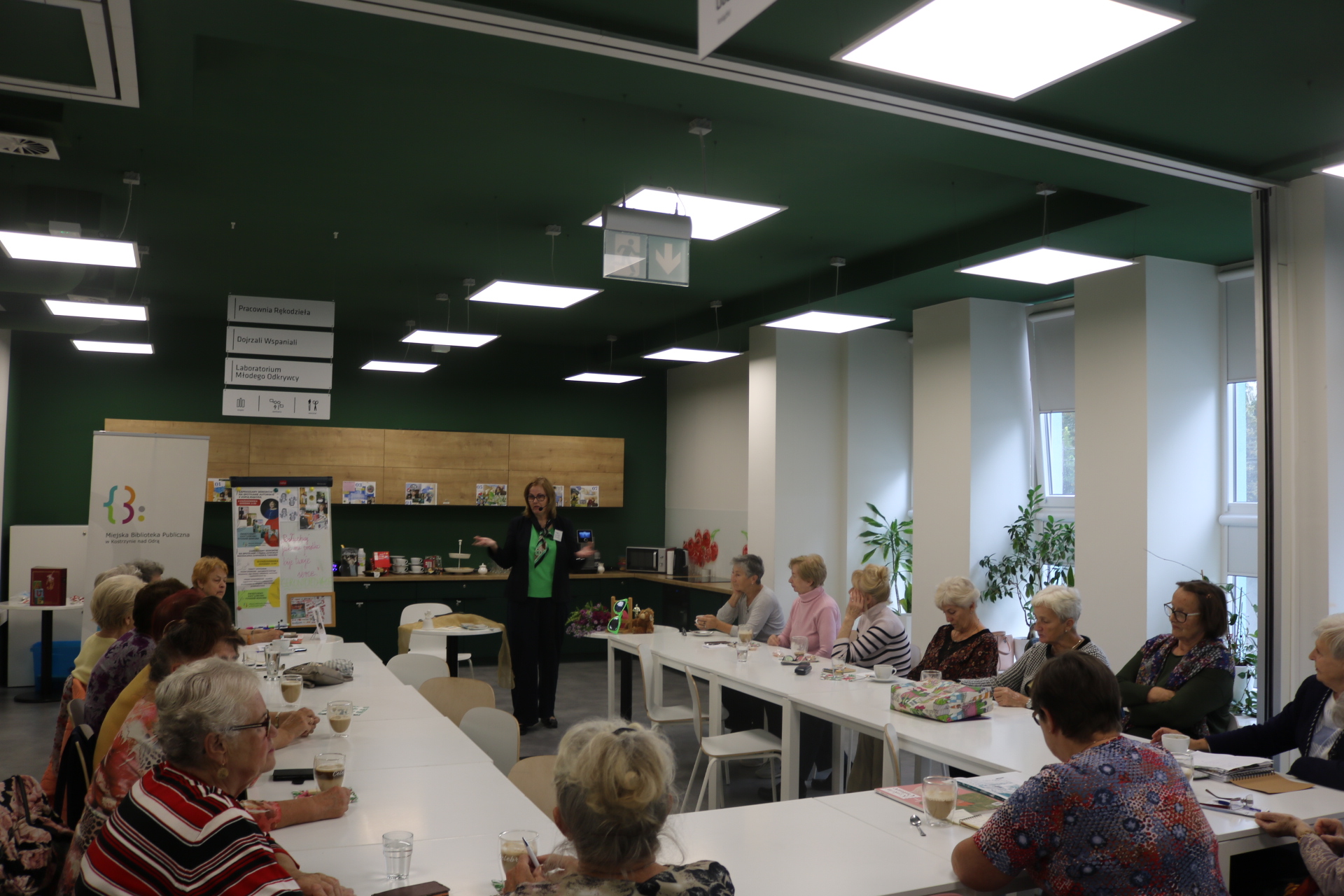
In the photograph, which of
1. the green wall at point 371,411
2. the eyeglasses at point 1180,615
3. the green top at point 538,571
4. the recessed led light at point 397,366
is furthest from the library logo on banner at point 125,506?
the eyeglasses at point 1180,615

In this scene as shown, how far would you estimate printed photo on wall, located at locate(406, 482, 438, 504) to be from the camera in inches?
414

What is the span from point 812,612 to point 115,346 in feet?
21.9

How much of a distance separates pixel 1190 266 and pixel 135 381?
9.63 m

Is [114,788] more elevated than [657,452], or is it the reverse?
[657,452]

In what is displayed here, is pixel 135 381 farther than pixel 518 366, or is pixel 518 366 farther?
pixel 518 366

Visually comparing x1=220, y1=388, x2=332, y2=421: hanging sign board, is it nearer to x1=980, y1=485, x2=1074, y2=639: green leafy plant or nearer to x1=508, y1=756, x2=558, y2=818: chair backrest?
x1=508, y1=756, x2=558, y2=818: chair backrest

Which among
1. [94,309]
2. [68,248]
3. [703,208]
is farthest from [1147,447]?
[94,309]

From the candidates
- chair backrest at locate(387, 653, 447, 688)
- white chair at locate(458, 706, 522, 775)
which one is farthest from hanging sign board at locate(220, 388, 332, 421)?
white chair at locate(458, 706, 522, 775)

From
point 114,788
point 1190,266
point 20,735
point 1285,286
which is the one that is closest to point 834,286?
point 1190,266

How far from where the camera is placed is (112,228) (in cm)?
Result: 643

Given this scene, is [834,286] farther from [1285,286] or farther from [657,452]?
[657,452]

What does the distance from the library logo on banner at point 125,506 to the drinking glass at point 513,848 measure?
23.5ft

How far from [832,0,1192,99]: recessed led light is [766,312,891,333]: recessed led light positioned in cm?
408

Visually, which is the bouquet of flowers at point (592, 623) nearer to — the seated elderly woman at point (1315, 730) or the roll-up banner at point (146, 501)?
the roll-up banner at point (146, 501)
